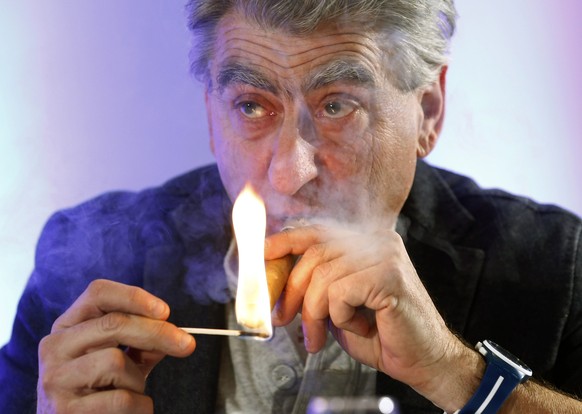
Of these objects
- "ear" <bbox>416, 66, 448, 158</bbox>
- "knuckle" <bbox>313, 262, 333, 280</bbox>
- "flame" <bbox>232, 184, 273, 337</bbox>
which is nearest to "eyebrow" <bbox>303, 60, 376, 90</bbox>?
"ear" <bbox>416, 66, 448, 158</bbox>

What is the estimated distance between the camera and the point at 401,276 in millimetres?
1854

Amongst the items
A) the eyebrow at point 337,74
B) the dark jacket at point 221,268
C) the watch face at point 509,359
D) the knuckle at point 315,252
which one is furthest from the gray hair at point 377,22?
the watch face at point 509,359

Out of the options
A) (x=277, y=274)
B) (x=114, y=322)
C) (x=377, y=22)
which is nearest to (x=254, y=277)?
(x=277, y=274)

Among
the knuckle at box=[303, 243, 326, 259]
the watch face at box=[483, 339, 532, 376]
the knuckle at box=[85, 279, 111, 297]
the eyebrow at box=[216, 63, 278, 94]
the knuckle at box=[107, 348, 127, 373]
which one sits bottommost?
the watch face at box=[483, 339, 532, 376]

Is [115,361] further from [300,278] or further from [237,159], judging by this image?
[237,159]

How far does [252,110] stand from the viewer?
236 cm

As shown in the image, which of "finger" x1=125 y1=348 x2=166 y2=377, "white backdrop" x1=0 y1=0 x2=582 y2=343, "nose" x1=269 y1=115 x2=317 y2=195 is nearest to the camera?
"finger" x1=125 y1=348 x2=166 y2=377

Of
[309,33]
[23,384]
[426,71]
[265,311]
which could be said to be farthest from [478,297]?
[23,384]

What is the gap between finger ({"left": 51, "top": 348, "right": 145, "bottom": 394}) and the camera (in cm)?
187

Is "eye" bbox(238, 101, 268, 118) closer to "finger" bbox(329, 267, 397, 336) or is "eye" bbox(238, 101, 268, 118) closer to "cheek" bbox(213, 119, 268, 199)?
"cheek" bbox(213, 119, 268, 199)

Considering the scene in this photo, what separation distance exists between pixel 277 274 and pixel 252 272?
178mm

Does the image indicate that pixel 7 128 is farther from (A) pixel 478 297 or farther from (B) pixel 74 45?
(A) pixel 478 297

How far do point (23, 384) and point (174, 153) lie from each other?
1.05m

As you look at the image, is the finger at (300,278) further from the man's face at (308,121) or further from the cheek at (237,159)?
the cheek at (237,159)
